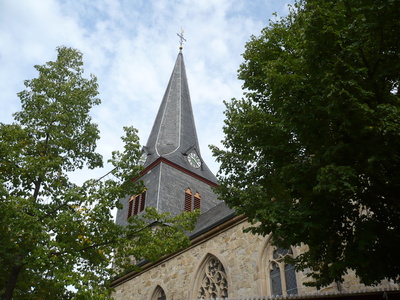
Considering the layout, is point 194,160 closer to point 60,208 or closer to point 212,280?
point 212,280

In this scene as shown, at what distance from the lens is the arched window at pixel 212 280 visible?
12.7m

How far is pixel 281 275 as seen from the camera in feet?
36.6

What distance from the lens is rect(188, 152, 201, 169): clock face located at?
27141mm

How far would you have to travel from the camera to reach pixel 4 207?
24.8 ft

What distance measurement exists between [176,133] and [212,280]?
52.4 feet

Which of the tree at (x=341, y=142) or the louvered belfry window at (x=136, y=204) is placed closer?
the tree at (x=341, y=142)

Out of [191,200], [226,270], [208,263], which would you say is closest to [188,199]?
[191,200]

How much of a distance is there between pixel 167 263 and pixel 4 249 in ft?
27.6

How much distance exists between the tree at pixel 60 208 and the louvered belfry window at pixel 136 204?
536 inches

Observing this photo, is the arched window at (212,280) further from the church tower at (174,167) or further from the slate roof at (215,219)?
the church tower at (174,167)

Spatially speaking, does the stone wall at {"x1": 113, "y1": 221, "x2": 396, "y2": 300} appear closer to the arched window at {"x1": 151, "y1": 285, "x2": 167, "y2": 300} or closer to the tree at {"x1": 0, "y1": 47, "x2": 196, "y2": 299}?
the arched window at {"x1": 151, "y1": 285, "x2": 167, "y2": 300}

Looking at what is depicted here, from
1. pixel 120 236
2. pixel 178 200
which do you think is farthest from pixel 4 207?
pixel 178 200

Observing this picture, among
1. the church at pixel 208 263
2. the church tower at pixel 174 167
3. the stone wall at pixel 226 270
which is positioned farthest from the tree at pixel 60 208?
the church tower at pixel 174 167

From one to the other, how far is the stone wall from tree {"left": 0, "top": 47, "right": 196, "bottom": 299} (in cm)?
326
